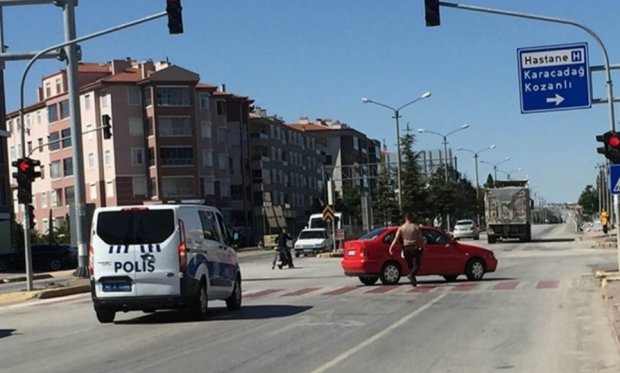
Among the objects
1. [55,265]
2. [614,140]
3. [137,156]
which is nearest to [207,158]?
[137,156]

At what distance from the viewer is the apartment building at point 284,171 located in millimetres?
112062

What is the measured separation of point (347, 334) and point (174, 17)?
11336 millimetres

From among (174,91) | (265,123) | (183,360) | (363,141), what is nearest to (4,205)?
(174,91)

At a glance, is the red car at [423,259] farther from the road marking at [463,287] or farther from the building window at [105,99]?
the building window at [105,99]

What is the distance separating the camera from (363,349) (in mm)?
12438

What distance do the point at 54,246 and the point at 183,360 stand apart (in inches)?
1877

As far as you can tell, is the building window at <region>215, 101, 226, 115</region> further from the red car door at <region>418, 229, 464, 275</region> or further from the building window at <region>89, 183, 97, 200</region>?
the red car door at <region>418, 229, 464, 275</region>

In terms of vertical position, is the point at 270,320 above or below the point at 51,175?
below

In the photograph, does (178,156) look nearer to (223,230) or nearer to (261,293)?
(261,293)

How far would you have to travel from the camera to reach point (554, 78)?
26.9 m

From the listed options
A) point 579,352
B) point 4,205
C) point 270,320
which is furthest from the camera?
A: point 4,205

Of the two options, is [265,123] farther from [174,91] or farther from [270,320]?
[270,320]

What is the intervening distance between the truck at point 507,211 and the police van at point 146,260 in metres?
43.6

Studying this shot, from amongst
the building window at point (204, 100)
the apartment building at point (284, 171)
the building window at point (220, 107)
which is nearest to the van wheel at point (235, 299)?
the building window at point (204, 100)
